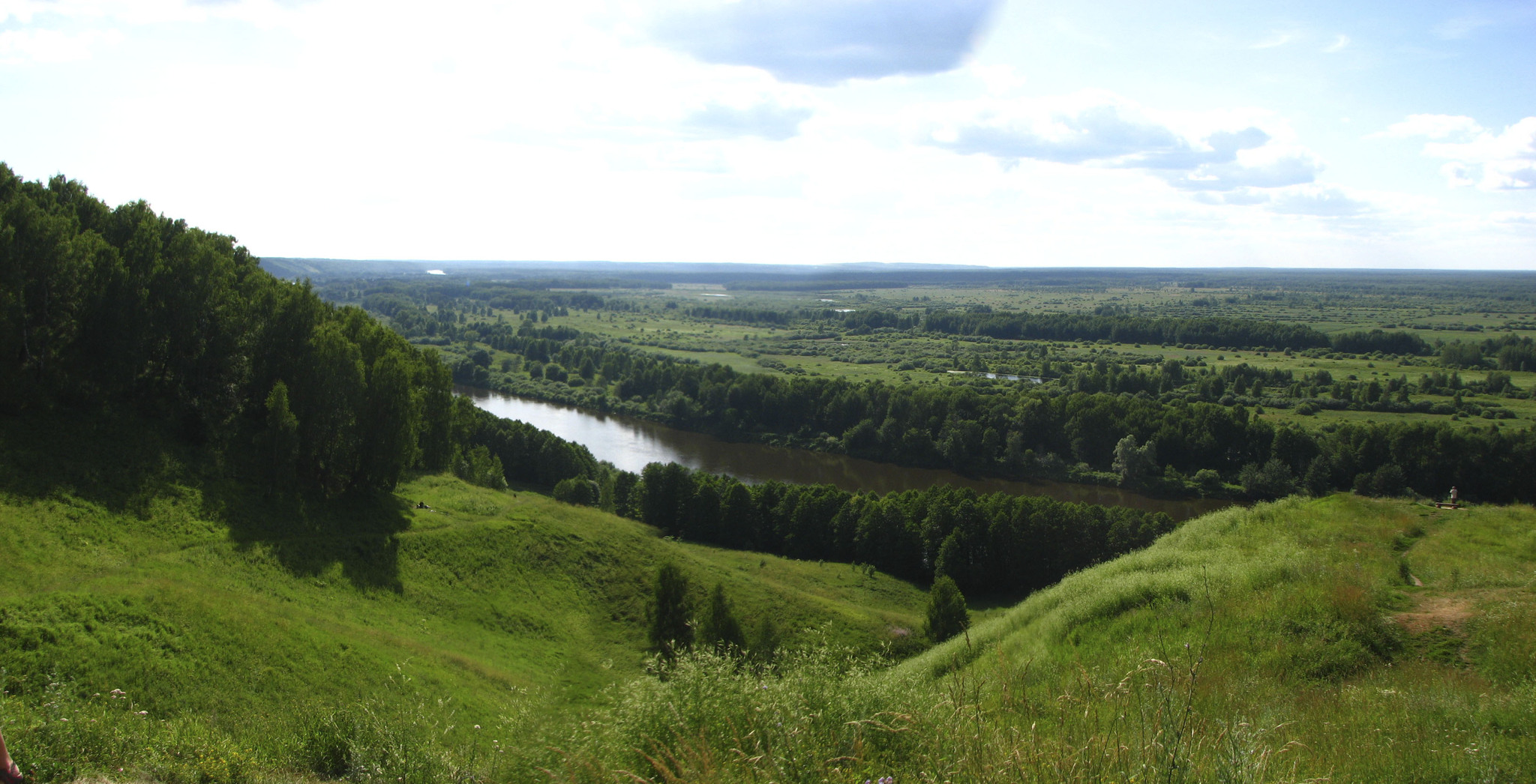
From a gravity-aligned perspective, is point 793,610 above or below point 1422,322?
below

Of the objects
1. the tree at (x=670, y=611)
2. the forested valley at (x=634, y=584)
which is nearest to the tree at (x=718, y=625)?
the forested valley at (x=634, y=584)

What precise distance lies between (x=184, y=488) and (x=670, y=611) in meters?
19.3

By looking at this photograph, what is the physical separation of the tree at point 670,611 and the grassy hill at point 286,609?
122 cm

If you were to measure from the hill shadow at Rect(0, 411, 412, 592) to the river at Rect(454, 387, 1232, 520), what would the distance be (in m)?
37.6

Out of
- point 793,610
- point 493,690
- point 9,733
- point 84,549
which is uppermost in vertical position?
point 9,733

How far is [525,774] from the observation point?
10656 millimetres

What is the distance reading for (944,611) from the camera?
1412 inches

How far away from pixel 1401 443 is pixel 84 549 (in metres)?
90.0

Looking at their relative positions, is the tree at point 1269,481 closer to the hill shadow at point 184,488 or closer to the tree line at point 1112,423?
the tree line at point 1112,423

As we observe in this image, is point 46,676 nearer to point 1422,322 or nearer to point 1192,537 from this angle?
point 1192,537

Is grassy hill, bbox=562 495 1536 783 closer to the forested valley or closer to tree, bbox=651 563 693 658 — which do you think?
the forested valley

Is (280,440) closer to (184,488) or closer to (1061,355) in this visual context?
(184,488)

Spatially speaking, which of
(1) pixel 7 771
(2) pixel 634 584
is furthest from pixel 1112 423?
(1) pixel 7 771

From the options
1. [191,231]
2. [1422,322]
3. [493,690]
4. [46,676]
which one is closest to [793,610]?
[493,690]
